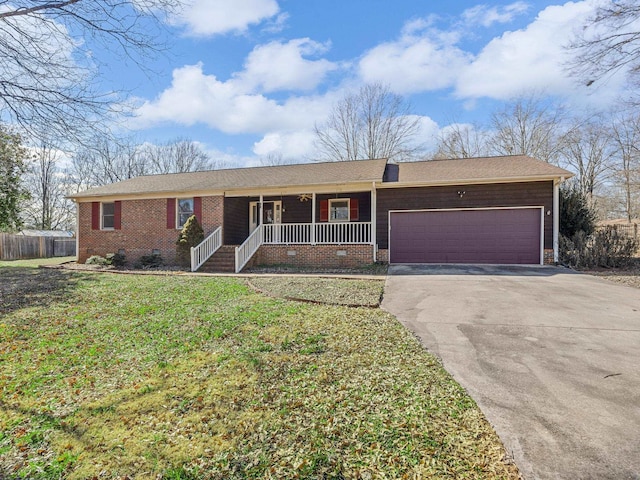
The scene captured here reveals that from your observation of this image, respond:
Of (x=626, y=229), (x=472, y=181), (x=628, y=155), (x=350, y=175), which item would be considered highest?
(x=628, y=155)

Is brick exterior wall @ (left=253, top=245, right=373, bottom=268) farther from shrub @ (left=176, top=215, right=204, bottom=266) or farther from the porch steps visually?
shrub @ (left=176, top=215, right=204, bottom=266)

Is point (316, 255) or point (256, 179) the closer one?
point (316, 255)

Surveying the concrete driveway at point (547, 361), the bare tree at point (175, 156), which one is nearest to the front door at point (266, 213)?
the concrete driveway at point (547, 361)

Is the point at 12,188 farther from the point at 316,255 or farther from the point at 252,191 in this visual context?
the point at 316,255

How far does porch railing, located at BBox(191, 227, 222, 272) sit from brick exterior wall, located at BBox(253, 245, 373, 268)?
1644 millimetres

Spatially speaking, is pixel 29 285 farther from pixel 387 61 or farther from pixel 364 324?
pixel 387 61

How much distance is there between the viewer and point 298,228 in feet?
43.5

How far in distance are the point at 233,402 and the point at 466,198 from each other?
447 inches

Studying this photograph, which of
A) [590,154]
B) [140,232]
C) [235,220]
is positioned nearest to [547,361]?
[235,220]

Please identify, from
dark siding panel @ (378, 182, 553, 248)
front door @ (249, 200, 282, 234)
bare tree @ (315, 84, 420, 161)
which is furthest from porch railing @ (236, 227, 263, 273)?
bare tree @ (315, 84, 420, 161)

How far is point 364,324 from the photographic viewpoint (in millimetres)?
5086

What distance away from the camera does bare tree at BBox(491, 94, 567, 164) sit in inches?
1052

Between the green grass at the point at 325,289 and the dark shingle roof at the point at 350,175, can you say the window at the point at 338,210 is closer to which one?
the dark shingle roof at the point at 350,175

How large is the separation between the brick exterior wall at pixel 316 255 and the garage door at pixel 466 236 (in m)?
1.33
